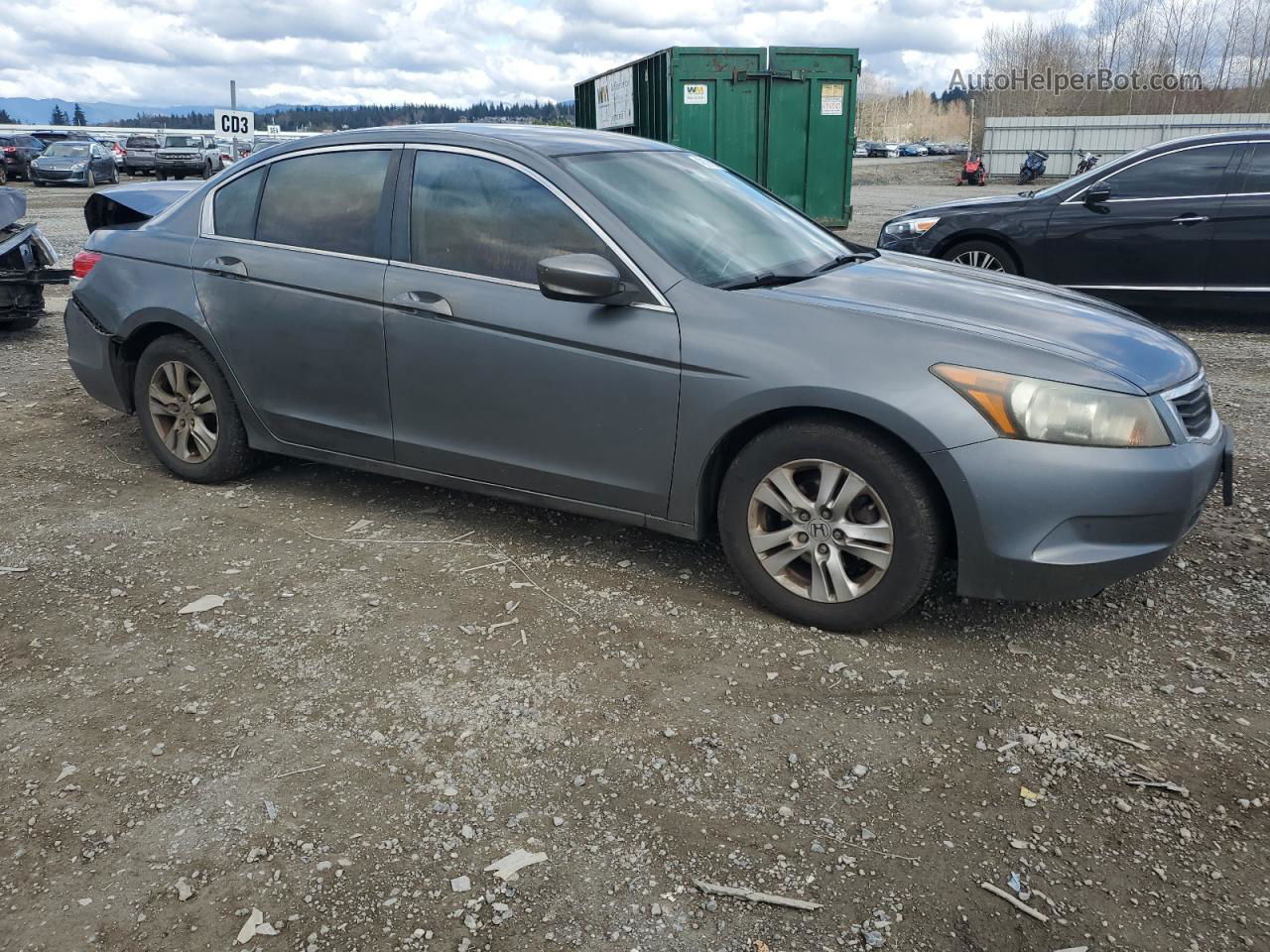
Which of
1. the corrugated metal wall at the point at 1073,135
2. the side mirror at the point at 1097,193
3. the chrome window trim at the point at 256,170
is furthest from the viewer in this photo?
the corrugated metal wall at the point at 1073,135

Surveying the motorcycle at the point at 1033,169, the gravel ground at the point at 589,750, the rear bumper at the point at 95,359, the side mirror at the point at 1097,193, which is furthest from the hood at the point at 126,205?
the motorcycle at the point at 1033,169

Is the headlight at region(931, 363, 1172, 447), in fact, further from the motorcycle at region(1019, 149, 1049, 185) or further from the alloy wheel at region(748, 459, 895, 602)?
the motorcycle at region(1019, 149, 1049, 185)

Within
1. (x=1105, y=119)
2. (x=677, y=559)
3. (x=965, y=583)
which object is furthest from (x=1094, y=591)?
(x=1105, y=119)

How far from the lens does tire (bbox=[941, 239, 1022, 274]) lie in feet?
29.9

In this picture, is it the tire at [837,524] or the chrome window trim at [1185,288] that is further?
the chrome window trim at [1185,288]

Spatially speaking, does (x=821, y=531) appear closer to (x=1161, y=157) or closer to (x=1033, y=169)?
(x=1161, y=157)

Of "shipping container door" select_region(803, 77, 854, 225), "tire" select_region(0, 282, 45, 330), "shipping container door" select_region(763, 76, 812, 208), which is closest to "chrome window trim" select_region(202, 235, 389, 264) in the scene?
"tire" select_region(0, 282, 45, 330)

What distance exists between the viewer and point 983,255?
919cm

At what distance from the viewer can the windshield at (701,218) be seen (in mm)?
3936

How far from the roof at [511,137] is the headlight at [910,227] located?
16.6 ft

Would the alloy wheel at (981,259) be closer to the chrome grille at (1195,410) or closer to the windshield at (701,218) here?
the windshield at (701,218)

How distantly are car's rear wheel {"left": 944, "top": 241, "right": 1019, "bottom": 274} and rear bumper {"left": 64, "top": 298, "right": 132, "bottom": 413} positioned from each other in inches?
264

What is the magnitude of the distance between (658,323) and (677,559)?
1.07 m

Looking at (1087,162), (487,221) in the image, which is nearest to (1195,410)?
(487,221)
